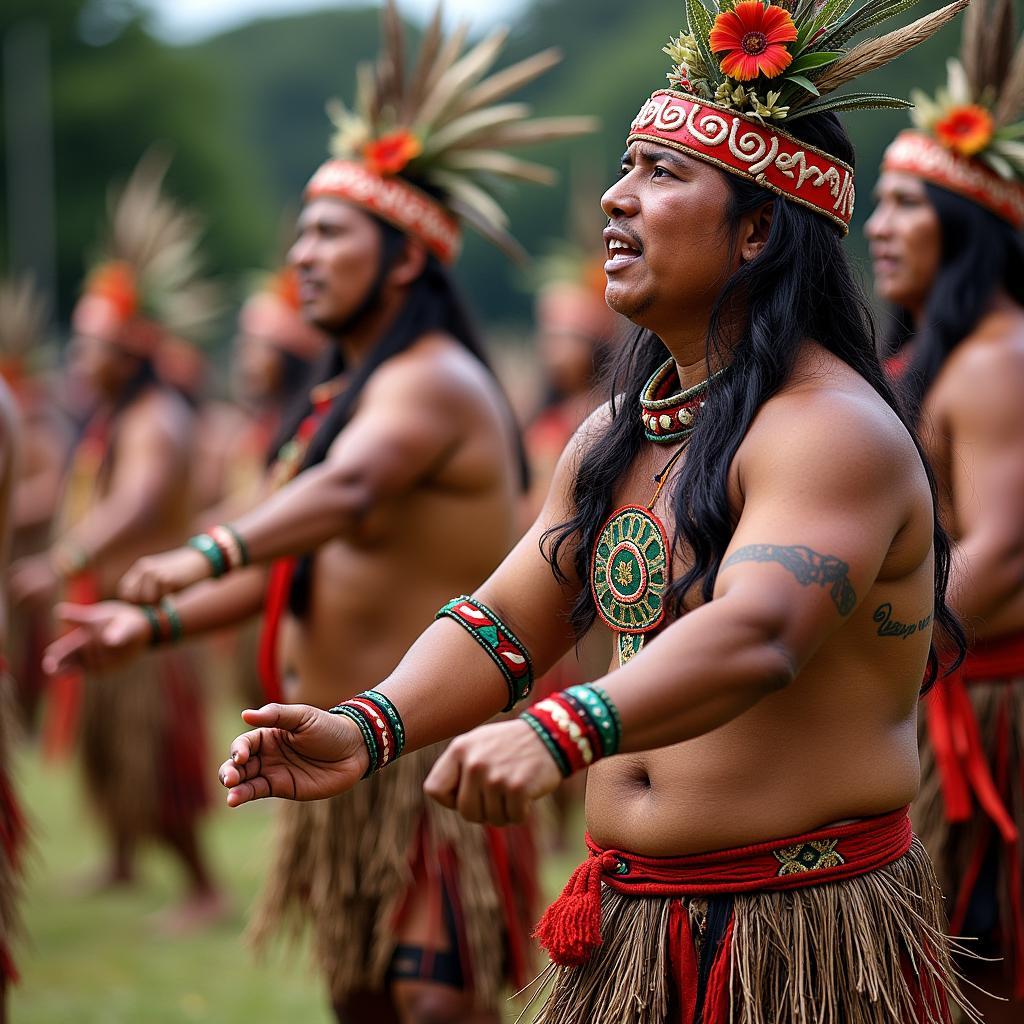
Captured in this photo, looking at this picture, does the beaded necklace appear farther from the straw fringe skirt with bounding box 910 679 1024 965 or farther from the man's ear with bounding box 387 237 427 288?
the man's ear with bounding box 387 237 427 288

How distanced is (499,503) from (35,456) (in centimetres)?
674

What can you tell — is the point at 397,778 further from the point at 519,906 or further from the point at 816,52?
the point at 816,52

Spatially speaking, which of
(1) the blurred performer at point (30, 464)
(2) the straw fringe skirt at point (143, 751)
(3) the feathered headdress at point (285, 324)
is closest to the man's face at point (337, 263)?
(2) the straw fringe skirt at point (143, 751)

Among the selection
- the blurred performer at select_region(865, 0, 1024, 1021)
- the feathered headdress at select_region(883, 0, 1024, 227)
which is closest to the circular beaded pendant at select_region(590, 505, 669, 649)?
the blurred performer at select_region(865, 0, 1024, 1021)

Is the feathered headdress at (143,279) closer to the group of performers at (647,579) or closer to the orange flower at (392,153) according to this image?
the group of performers at (647,579)

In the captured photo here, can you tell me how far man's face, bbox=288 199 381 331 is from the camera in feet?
14.3

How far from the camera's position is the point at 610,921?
257 centimetres

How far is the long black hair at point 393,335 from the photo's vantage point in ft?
13.6

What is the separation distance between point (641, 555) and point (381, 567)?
1.61 m

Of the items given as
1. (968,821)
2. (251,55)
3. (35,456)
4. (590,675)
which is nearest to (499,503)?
(968,821)

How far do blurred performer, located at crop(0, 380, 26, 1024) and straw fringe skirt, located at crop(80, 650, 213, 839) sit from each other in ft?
8.17

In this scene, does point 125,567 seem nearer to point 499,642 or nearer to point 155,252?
point 155,252

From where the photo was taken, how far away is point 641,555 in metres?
2.49

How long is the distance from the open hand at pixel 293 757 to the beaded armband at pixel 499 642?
31 cm
